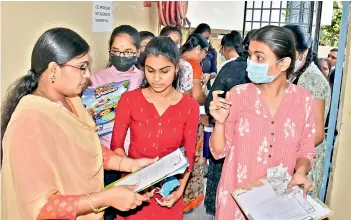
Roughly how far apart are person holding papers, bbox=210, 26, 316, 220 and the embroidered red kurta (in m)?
0.23

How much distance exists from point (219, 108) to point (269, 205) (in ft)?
1.49

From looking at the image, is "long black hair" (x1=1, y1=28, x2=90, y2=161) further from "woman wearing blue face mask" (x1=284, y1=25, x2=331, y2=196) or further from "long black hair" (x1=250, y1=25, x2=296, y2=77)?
"woman wearing blue face mask" (x1=284, y1=25, x2=331, y2=196)

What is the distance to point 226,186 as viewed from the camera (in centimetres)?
175

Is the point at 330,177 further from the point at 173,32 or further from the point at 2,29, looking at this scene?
the point at 173,32

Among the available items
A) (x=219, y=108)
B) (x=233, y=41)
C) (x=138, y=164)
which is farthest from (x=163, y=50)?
(x=233, y=41)

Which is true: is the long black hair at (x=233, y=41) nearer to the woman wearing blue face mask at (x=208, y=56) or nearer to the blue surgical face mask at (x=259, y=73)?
the woman wearing blue face mask at (x=208, y=56)

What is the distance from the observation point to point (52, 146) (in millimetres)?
1253

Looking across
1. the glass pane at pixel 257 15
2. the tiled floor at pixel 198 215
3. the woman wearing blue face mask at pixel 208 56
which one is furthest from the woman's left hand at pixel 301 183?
the glass pane at pixel 257 15

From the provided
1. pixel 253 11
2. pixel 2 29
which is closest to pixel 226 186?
pixel 2 29

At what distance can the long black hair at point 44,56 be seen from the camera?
1304 millimetres

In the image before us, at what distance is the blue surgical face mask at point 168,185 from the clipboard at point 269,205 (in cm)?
30

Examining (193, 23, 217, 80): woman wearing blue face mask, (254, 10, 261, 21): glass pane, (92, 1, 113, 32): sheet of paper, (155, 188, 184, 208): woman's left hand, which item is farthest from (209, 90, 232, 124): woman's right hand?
(254, 10, 261, 21): glass pane

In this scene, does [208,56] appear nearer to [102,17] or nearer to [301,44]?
[102,17]

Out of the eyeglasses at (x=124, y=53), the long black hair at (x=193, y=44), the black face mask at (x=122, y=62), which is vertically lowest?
the black face mask at (x=122, y=62)
